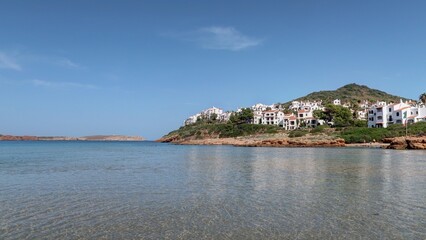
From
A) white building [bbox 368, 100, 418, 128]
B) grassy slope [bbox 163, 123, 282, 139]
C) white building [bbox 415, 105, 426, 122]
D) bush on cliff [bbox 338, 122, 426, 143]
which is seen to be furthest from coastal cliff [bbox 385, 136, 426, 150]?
grassy slope [bbox 163, 123, 282, 139]

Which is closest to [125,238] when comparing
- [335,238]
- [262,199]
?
[335,238]

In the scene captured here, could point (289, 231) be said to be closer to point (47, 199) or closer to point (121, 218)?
point (121, 218)

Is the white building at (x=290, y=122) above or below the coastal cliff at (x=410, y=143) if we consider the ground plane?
above

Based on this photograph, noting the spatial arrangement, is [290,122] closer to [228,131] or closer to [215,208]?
[228,131]

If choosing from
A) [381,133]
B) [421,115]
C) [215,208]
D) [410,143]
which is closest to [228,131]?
[381,133]

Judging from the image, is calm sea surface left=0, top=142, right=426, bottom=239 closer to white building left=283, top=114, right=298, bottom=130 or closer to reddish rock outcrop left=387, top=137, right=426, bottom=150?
reddish rock outcrop left=387, top=137, right=426, bottom=150

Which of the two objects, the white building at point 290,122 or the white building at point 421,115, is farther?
the white building at point 290,122

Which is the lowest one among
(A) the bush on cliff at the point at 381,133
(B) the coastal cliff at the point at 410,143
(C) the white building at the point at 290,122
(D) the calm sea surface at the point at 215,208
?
(D) the calm sea surface at the point at 215,208

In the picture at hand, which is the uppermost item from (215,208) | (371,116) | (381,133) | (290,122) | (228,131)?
(371,116)

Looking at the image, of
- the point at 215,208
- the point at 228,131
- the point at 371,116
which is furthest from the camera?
the point at 228,131

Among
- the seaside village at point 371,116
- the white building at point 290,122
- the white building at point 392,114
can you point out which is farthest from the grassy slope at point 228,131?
the white building at point 392,114

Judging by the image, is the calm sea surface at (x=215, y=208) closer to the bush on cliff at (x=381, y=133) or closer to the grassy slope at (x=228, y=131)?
the bush on cliff at (x=381, y=133)

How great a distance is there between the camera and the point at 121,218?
488 inches

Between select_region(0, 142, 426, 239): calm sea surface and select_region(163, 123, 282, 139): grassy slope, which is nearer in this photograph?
select_region(0, 142, 426, 239): calm sea surface
